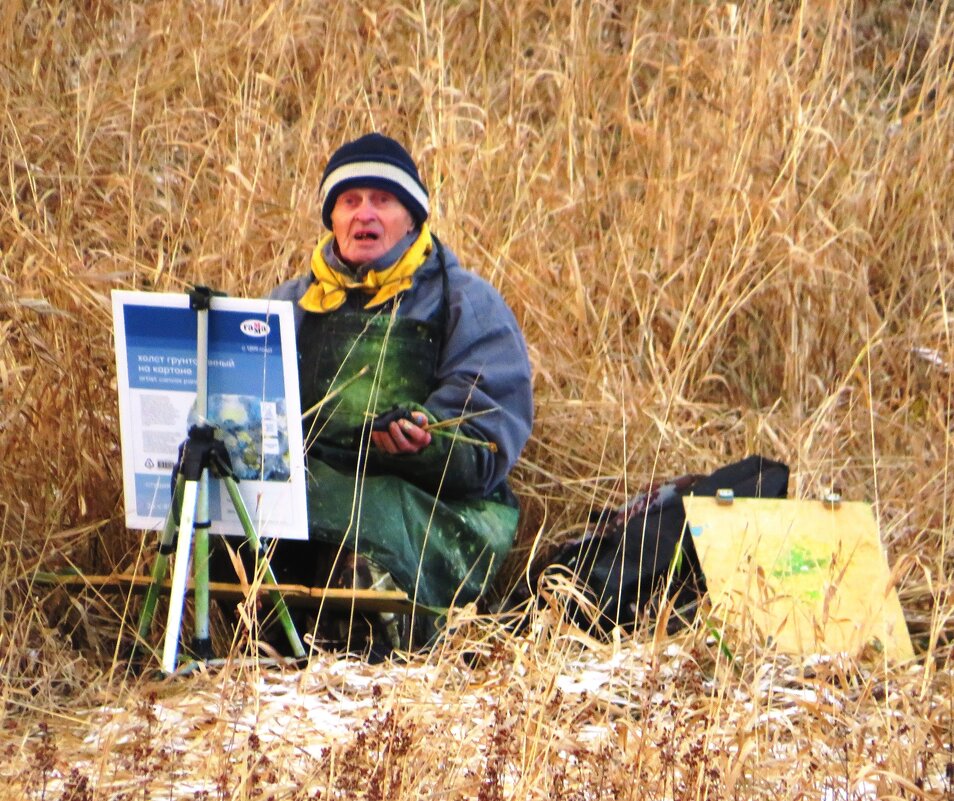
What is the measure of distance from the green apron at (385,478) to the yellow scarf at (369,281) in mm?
37

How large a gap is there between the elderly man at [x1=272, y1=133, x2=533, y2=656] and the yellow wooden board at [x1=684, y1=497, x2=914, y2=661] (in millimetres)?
548

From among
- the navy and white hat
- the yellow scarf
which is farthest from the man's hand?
the navy and white hat

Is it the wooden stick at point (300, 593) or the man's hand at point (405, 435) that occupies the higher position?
the man's hand at point (405, 435)

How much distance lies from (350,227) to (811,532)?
4.59 ft

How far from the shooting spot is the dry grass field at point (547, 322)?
2.97 meters

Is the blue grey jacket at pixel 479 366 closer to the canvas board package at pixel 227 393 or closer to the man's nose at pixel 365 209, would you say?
the man's nose at pixel 365 209

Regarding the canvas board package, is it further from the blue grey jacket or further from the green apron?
the blue grey jacket

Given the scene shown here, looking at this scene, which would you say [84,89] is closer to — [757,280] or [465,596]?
[757,280]

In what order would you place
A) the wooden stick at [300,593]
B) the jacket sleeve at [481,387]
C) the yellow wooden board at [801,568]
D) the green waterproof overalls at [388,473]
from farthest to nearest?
1. the jacket sleeve at [481,387]
2. the green waterproof overalls at [388,473]
3. the yellow wooden board at [801,568]
4. the wooden stick at [300,593]

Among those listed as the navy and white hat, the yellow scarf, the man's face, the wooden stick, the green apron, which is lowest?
the wooden stick

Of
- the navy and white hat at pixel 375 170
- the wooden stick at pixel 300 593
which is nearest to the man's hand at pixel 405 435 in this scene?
the wooden stick at pixel 300 593

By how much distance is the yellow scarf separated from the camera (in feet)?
14.2

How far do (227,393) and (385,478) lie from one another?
2.42ft

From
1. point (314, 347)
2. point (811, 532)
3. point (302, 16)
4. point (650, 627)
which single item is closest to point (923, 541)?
point (811, 532)
